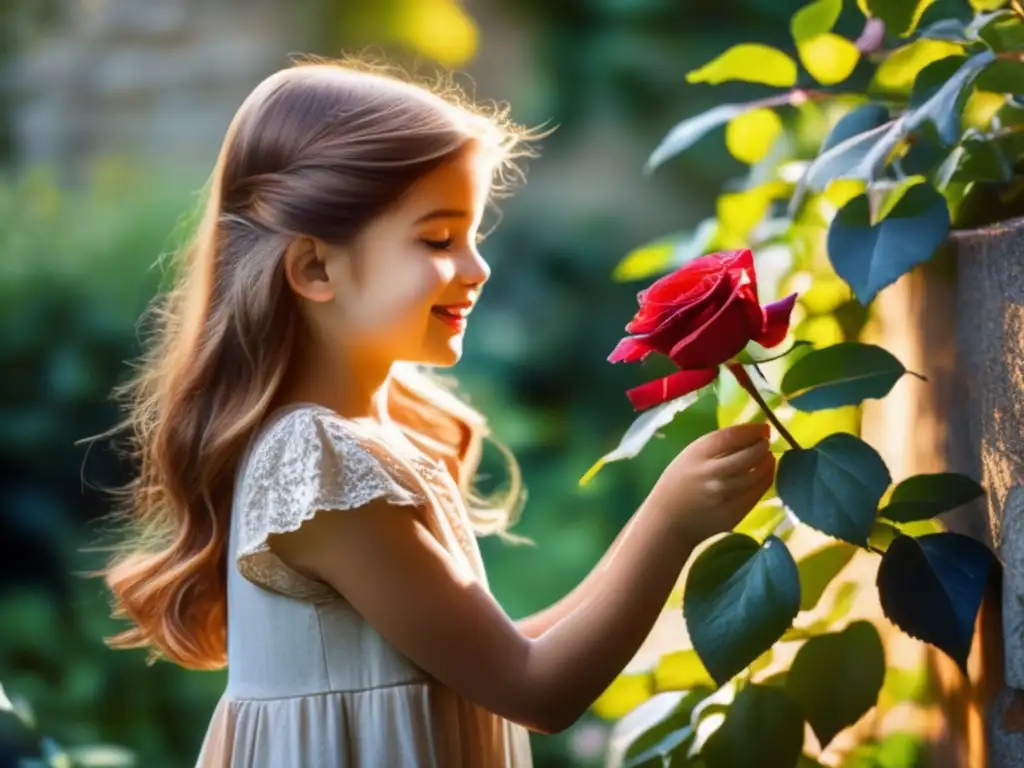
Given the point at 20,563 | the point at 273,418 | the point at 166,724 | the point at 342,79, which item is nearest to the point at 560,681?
the point at 273,418

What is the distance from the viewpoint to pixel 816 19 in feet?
3.43

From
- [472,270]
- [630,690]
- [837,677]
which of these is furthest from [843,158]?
[630,690]

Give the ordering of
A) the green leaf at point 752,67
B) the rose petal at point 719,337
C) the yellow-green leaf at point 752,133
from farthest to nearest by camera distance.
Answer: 1. the yellow-green leaf at point 752,133
2. the green leaf at point 752,67
3. the rose petal at point 719,337

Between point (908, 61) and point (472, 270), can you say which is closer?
point (472, 270)

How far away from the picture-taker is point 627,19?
7.59 feet

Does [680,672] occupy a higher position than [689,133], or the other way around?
[689,133]

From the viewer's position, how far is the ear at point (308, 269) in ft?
3.02

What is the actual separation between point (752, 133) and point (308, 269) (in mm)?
490

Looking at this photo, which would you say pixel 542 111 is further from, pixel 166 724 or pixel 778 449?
pixel 778 449

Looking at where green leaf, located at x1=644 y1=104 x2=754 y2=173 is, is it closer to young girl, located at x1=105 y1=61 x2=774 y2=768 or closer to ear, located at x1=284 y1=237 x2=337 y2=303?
young girl, located at x1=105 y1=61 x2=774 y2=768

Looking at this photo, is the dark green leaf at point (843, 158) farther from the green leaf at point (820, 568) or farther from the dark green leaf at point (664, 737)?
the dark green leaf at point (664, 737)

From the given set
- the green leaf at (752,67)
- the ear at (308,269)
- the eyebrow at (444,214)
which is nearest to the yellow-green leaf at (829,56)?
the green leaf at (752,67)

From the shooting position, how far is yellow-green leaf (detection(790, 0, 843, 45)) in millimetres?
1039

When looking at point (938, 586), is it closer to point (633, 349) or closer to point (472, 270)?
point (633, 349)
